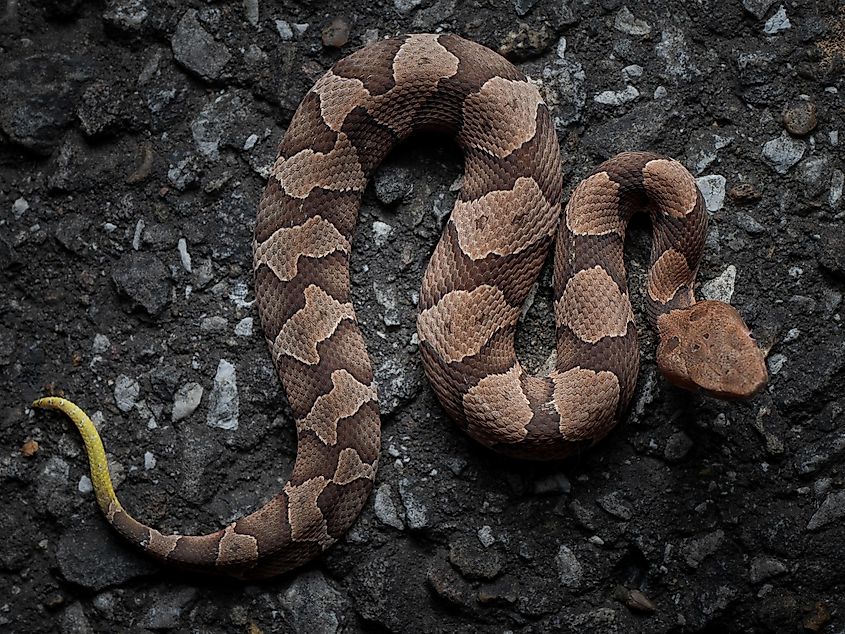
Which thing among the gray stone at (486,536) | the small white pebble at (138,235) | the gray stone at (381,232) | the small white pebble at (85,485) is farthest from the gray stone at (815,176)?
the small white pebble at (85,485)

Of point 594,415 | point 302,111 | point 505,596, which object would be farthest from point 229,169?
point 505,596

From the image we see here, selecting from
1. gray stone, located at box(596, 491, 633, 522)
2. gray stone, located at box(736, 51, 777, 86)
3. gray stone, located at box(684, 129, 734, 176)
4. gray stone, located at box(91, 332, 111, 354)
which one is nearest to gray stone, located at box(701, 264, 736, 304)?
gray stone, located at box(684, 129, 734, 176)

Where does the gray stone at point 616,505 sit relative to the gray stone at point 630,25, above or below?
below

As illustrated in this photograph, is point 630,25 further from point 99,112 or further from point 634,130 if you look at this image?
point 99,112

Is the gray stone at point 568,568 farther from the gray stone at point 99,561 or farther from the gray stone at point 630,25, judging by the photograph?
the gray stone at point 630,25

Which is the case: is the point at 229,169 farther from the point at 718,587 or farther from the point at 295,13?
the point at 718,587

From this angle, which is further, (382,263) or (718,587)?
(382,263)
